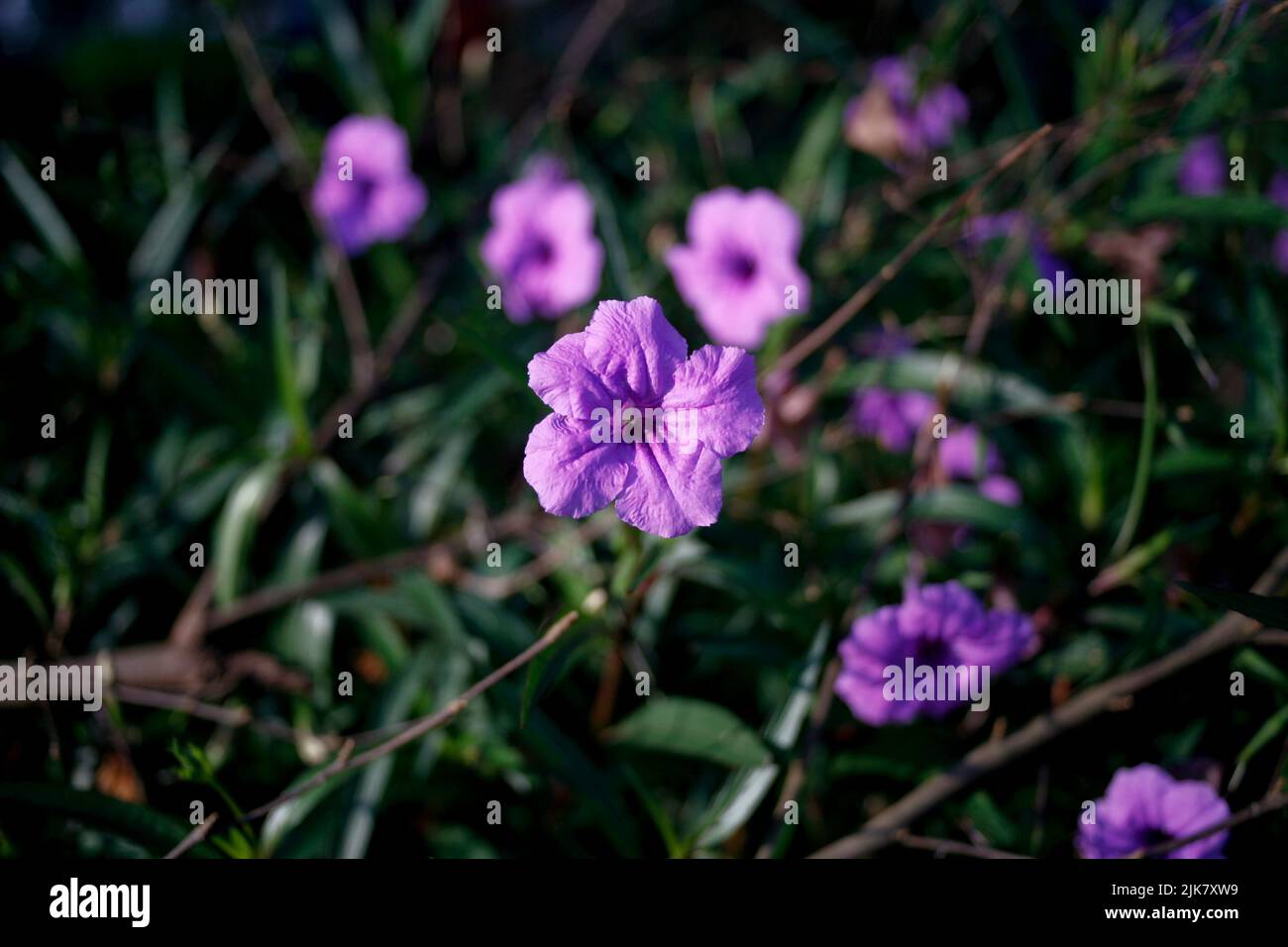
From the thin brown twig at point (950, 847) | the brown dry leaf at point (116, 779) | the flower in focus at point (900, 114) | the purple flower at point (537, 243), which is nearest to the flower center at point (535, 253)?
the purple flower at point (537, 243)

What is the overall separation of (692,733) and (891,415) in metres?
0.79

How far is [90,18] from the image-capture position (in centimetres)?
323

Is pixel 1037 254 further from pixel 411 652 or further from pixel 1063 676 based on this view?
pixel 411 652

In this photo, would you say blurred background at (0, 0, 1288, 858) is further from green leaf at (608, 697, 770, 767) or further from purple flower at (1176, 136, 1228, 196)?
purple flower at (1176, 136, 1228, 196)

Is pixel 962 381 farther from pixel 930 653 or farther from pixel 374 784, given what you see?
pixel 374 784

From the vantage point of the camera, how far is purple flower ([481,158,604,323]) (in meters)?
1.84

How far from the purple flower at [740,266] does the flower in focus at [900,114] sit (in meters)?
0.38

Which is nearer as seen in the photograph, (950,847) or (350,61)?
(950,847)

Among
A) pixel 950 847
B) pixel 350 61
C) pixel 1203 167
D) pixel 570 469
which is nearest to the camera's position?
pixel 570 469

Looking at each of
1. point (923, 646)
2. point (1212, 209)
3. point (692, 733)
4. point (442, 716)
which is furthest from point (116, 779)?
point (1212, 209)

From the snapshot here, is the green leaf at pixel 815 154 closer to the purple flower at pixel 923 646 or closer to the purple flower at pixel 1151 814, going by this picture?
the purple flower at pixel 923 646

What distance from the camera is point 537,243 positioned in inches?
74.7
